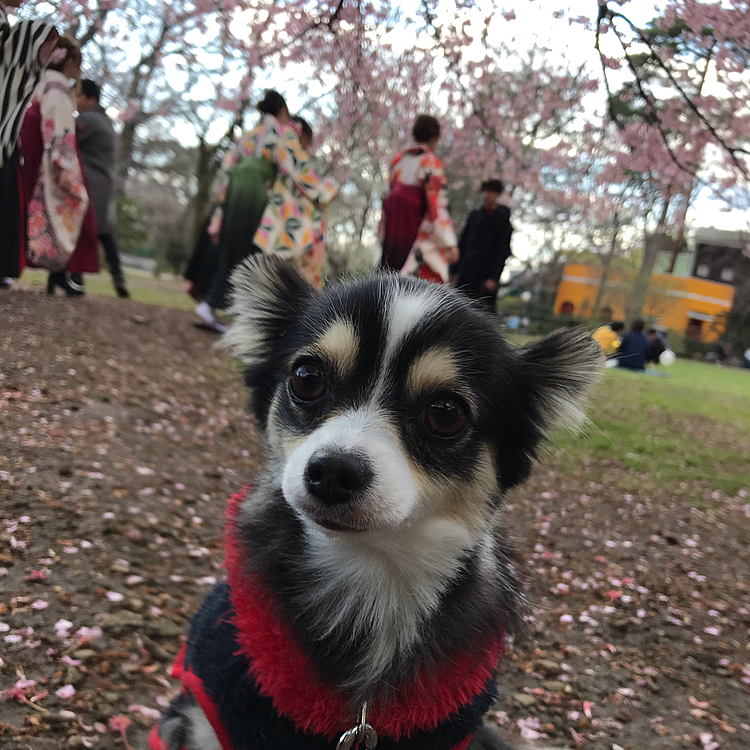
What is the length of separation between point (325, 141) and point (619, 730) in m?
9.35

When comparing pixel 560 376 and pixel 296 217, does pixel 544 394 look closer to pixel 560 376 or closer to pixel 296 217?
pixel 560 376

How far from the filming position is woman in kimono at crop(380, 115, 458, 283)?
6.37 m

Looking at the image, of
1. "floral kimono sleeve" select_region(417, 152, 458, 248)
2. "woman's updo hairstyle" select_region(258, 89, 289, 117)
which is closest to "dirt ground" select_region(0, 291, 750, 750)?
"floral kimono sleeve" select_region(417, 152, 458, 248)

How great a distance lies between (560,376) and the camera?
201 cm

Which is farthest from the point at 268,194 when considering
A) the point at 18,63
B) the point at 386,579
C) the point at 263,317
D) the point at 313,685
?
the point at 313,685

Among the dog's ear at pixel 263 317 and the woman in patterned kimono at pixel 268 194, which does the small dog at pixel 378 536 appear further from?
the woman in patterned kimono at pixel 268 194

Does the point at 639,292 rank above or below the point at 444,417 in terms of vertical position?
above

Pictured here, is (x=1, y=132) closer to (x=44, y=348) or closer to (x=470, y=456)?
(x=44, y=348)

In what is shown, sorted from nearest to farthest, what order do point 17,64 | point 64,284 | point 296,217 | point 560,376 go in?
point 560,376
point 17,64
point 64,284
point 296,217

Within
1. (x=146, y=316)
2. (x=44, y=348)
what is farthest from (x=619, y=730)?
(x=146, y=316)

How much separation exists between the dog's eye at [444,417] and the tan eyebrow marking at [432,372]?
0.05m

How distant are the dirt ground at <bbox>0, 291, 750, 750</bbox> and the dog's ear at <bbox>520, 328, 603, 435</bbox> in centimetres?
68

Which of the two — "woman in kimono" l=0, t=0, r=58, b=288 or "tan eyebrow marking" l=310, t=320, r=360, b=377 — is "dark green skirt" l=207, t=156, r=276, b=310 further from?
"tan eyebrow marking" l=310, t=320, r=360, b=377

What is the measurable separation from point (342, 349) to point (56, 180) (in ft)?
15.9
